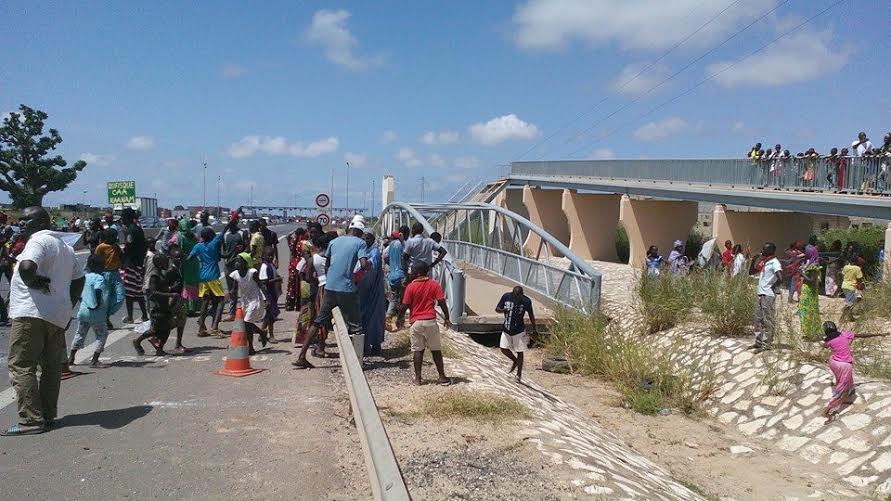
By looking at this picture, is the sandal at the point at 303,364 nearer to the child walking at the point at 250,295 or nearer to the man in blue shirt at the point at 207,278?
the child walking at the point at 250,295

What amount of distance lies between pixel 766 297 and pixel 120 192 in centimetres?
3221

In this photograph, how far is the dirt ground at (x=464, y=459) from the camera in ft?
15.8

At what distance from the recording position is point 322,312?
317 inches

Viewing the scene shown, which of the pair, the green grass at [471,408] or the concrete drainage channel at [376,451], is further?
the green grass at [471,408]

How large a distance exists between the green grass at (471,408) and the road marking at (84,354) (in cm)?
383

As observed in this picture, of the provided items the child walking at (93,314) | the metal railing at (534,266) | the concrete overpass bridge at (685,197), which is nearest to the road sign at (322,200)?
the metal railing at (534,266)

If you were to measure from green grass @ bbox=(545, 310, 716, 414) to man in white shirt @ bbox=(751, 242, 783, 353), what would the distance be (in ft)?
3.04

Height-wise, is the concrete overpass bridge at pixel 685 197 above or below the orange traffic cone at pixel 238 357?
above

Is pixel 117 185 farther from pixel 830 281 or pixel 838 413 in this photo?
pixel 838 413

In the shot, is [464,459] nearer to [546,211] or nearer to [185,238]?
[185,238]

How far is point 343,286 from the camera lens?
7844mm

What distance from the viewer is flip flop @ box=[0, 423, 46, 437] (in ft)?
18.2

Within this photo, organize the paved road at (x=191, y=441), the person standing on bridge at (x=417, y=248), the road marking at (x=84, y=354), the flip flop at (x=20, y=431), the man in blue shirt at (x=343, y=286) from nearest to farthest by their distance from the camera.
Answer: the paved road at (x=191, y=441) < the flip flop at (x=20, y=431) < the road marking at (x=84, y=354) < the man in blue shirt at (x=343, y=286) < the person standing on bridge at (x=417, y=248)

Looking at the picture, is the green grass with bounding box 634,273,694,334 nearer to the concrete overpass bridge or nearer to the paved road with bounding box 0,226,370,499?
the concrete overpass bridge
